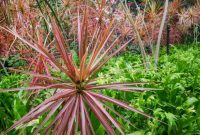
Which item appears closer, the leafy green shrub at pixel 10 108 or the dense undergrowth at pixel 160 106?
the dense undergrowth at pixel 160 106

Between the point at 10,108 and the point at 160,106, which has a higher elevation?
the point at 10,108

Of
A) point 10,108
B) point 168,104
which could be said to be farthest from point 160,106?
point 10,108

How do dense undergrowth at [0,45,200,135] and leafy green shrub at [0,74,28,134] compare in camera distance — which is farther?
leafy green shrub at [0,74,28,134]

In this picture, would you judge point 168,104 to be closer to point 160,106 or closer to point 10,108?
point 160,106

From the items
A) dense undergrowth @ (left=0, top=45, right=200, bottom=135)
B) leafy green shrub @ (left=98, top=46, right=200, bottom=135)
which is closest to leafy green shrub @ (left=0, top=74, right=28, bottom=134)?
dense undergrowth @ (left=0, top=45, right=200, bottom=135)

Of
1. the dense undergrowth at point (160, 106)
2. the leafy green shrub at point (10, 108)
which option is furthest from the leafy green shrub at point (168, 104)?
the leafy green shrub at point (10, 108)

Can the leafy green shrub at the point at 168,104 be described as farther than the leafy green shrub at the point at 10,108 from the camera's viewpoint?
No

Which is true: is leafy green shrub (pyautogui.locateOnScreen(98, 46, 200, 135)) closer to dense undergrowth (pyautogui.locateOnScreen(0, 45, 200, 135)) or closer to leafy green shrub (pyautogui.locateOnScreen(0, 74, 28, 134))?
dense undergrowth (pyautogui.locateOnScreen(0, 45, 200, 135))

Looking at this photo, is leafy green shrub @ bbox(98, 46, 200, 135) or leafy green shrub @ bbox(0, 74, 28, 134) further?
leafy green shrub @ bbox(0, 74, 28, 134)

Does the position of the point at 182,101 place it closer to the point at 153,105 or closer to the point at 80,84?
the point at 153,105

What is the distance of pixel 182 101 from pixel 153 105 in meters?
0.32

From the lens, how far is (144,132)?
259cm

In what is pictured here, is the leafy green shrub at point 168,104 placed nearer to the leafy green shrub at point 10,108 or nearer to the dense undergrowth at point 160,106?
the dense undergrowth at point 160,106

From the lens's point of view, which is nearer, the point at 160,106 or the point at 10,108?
the point at 160,106
